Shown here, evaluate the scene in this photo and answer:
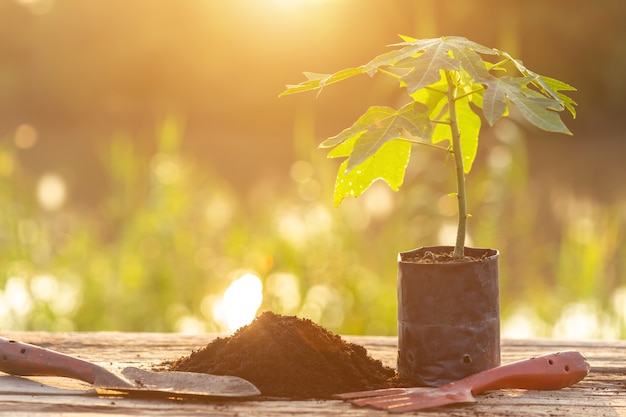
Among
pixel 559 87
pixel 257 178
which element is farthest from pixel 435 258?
Result: pixel 257 178

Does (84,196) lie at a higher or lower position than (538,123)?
higher

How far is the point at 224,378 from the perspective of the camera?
1247mm

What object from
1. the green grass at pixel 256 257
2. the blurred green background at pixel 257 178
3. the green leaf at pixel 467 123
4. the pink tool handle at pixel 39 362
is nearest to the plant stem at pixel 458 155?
the green leaf at pixel 467 123

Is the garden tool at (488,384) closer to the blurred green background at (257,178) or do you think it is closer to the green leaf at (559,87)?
the green leaf at (559,87)

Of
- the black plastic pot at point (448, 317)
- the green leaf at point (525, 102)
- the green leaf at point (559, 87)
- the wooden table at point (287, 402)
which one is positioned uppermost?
the green leaf at point (559, 87)

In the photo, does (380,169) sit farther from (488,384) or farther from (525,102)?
(488,384)

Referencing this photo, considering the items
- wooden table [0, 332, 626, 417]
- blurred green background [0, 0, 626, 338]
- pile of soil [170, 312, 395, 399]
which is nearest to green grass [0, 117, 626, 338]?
blurred green background [0, 0, 626, 338]

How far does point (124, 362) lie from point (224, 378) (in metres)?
0.31

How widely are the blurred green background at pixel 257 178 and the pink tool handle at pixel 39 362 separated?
5.07ft

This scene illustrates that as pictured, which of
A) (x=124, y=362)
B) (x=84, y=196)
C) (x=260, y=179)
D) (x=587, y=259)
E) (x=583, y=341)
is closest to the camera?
(x=124, y=362)

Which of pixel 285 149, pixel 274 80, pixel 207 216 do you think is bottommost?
pixel 207 216

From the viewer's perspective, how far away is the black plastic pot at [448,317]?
1.28 m

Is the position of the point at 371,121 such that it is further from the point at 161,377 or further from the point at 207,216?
the point at 207,216

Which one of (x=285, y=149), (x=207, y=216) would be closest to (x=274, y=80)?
(x=285, y=149)
